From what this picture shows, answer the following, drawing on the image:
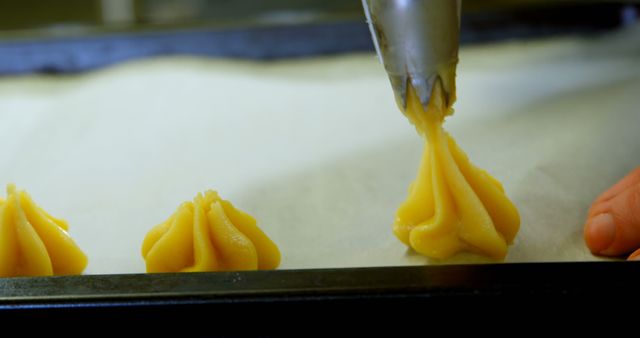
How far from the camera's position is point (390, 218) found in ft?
4.30

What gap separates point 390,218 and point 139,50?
1185mm

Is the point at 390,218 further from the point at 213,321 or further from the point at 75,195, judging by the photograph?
the point at 75,195

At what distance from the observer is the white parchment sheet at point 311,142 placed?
1288 millimetres

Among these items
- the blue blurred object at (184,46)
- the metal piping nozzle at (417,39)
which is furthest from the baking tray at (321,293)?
the blue blurred object at (184,46)

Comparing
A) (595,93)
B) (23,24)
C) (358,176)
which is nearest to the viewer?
(358,176)

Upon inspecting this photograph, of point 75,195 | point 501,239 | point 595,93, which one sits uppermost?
point 75,195

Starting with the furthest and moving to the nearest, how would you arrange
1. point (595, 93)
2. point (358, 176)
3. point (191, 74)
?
point (191, 74) < point (595, 93) < point (358, 176)

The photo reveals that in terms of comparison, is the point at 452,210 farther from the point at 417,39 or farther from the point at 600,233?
the point at 417,39

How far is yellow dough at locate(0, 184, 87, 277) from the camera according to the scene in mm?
1098

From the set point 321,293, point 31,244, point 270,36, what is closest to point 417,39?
point 321,293

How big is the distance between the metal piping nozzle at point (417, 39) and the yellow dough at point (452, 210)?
217 millimetres

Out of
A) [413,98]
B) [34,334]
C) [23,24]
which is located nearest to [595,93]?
[413,98]

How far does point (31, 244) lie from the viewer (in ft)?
3.60

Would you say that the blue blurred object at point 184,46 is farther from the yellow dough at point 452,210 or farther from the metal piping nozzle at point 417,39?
the metal piping nozzle at point 417,39
